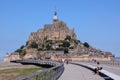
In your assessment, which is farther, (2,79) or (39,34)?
(39,34)

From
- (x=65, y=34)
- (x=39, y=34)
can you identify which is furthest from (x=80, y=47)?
(x=39, y=34)

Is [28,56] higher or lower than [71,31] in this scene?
lower

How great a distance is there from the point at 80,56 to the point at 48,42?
37.9 metres

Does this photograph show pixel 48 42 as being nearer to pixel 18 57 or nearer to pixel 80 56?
pixel 18 57

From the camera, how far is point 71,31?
195m

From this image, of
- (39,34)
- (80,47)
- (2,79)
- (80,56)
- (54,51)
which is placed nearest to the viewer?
(2,79)

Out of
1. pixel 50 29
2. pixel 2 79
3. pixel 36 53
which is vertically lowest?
pixel 2 79

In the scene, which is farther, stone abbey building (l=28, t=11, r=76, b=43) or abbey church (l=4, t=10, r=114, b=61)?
stone abbey building (l=28, t=11, r=76, b=43)

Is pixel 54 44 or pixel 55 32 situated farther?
pixel 55 32

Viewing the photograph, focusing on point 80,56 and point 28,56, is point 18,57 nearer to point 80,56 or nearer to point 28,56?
point 28,56

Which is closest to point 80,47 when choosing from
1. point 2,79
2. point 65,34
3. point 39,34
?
point 65,34

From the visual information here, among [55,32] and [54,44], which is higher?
[55,32]

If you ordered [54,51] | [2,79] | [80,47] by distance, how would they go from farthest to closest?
1. [80,47]
2. [54,51]
3. [2,79]

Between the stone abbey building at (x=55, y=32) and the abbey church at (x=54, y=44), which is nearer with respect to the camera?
the abbey church at (x=54, y=44)
